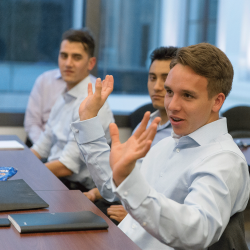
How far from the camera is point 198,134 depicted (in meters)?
1.31

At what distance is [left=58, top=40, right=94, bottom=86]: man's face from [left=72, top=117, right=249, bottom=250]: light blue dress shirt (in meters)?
1.52

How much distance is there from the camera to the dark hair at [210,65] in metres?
1.24

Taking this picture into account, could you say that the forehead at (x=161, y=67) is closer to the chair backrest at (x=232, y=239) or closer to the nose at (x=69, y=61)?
the nose at (x=69, y=61)

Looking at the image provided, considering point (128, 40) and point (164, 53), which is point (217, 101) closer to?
point (164, 53)

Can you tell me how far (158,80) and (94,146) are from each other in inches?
39.0

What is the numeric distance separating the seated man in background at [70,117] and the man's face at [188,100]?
1262 millimetres

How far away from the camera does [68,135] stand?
105 inches

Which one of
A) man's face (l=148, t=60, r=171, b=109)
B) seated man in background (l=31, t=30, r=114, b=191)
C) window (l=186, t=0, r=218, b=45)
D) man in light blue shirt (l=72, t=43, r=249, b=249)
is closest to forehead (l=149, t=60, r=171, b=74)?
man's face (l=148, t=60, r=171, b=109)

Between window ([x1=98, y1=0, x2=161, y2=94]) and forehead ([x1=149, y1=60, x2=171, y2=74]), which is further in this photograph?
window ([x1=98, y1=0, x2=161, y2=94])

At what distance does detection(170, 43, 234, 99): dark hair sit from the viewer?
1.24 metres

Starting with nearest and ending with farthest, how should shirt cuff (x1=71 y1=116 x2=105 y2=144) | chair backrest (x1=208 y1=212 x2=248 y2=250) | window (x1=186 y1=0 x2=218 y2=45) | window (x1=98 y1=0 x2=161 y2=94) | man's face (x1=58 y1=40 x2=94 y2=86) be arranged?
chair backrest (x1=208 y1=212 x2=248 y2=250), shirt cuff (x1=71 y1=116 x2=105 y2=144), man's face (x1=58 y1=40 x2=94 y2=86), window (x1=98 y1=0 x2=161 y2=94), window (x1=186 y1=0 x2=218 y2=45)

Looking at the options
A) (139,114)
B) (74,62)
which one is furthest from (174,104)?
(139,114)

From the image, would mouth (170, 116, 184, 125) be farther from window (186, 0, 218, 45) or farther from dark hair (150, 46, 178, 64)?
window (186, 0, 218, 45)

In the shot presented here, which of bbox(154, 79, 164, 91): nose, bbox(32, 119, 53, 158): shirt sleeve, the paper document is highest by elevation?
bbox(154, 79, 164, 91): nose
